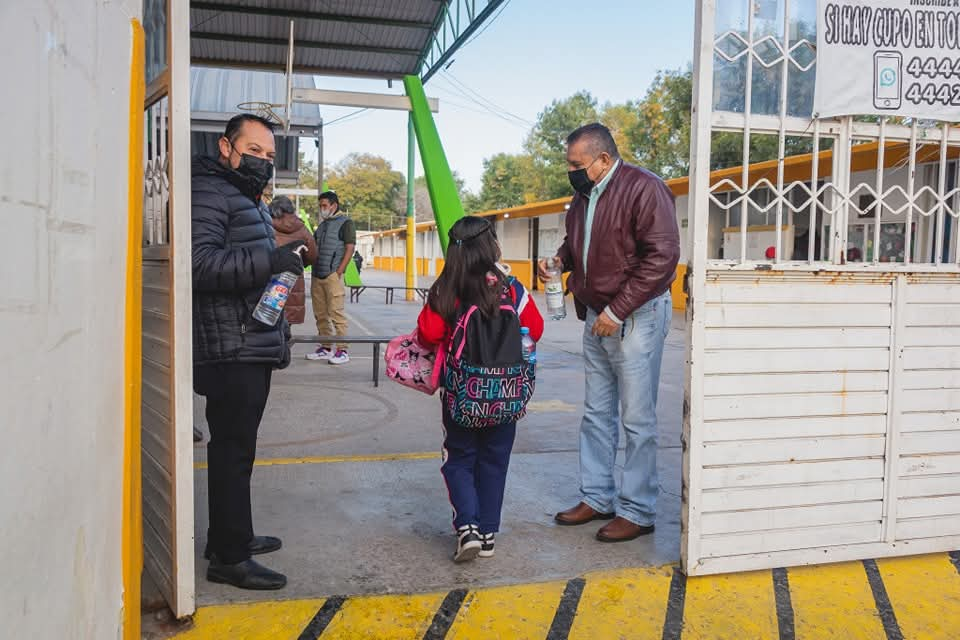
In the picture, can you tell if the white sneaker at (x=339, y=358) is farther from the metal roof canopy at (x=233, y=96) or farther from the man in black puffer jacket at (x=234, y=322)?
the metal roof canopy at (x=233, y=96)

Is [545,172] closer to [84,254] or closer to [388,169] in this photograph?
[388,169]

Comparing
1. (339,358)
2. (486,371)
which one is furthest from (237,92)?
(486,371)

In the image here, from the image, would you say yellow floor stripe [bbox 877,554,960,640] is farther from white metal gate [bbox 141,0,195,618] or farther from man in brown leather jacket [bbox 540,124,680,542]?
white metal gate [bbox 141,0,195,618]

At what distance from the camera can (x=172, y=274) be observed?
8.89 ft

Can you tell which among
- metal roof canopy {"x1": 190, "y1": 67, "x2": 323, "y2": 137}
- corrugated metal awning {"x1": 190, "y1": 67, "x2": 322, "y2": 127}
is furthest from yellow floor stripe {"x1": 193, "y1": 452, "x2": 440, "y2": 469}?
corrugated metal awning {"x1": 190, "y1": 67, "x2": 322, "y2": 127}

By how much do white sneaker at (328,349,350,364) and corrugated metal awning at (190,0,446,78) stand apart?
427cm

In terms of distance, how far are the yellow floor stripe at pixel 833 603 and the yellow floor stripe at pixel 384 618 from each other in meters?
1.40

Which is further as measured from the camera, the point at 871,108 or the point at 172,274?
the point at 871,108

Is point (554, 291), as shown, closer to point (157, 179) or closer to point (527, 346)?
point (527, 346)

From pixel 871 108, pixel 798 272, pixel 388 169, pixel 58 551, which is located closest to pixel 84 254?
pixel 58 551

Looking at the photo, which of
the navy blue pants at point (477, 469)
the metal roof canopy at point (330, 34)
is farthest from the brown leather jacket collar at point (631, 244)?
the metal roof canopy at point (330, 34)

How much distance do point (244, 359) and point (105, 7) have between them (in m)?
1.49

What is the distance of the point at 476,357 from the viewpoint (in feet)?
11.0

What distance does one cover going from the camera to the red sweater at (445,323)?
3484 mm
